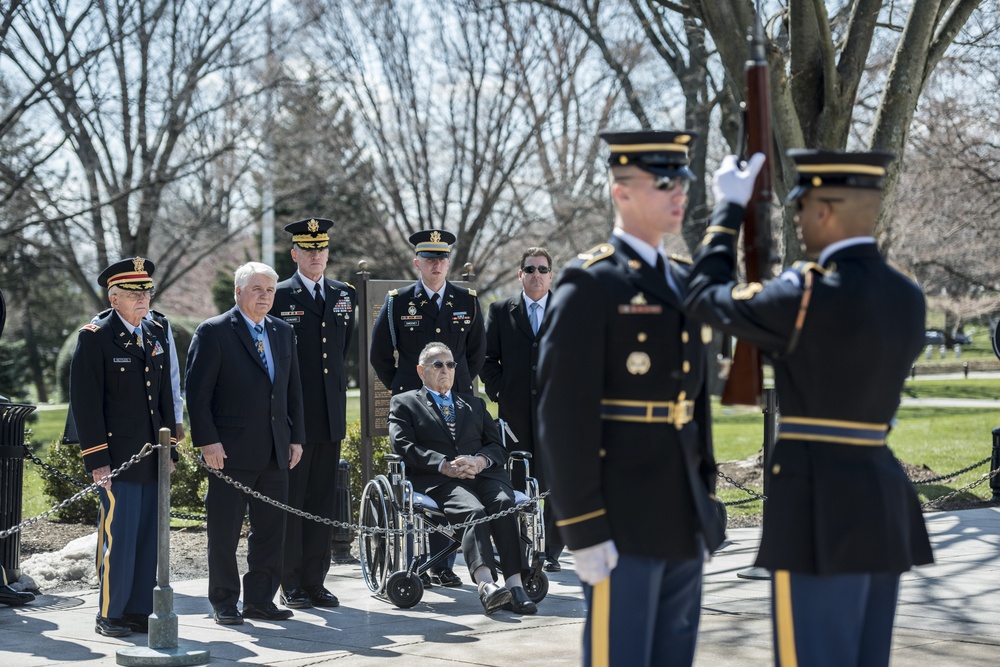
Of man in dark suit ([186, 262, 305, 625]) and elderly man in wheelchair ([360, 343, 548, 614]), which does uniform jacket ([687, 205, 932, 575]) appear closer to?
elderly man in wheelchair ([360, 343, 548, 614])

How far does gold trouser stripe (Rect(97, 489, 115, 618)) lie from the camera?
7320mm

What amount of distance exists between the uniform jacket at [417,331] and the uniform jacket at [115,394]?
6.71ft

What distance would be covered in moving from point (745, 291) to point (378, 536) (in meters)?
4.92

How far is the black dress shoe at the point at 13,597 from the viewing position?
8.30m

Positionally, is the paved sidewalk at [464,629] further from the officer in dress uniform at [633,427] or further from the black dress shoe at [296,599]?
the officer in dress uniform at [633,427]

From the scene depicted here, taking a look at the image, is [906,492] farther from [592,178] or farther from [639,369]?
[592,178]

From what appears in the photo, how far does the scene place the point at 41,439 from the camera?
811 inches

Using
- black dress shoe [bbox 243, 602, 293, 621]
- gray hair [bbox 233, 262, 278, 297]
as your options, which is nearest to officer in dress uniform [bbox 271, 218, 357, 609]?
black dress shoe [bbox 243, 602, 293, 621]

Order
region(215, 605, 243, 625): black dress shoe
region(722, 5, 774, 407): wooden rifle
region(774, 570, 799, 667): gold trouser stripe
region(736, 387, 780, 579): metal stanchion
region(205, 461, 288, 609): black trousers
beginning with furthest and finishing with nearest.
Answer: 1. region(736, 387, 780, 579): metal stanchion
2. region(205, 461, 288, 609): black trousers
3. region(215, 605, 243, 625): black dress shoe
4. region(722, 5, 774, 407): wooden rifle
5. region(774, 570, 799, 667): gold trouser stripe

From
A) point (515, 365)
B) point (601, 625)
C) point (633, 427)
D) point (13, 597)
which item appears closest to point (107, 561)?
point (13, 597)

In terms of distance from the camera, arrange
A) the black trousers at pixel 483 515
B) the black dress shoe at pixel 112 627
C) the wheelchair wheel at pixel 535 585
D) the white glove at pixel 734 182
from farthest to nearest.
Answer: the wheelchair wheel at pixel 535 585, the black trousers at pixel 483 515, the black dress shoe at pixel 112 627, the white glove at pixel 734 182

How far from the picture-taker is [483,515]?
808 centimetres

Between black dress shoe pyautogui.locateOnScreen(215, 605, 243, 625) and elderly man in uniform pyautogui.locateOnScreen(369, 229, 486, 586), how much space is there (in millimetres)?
1858

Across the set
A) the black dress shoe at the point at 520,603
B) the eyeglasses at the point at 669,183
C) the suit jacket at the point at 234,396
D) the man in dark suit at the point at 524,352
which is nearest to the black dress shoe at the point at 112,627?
the suit jacket at the point at 234,396
